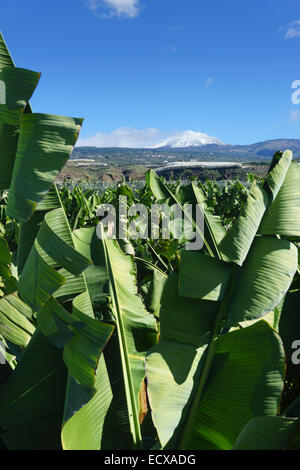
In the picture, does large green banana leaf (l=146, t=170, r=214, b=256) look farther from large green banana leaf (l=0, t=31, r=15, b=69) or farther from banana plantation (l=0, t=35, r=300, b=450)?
large green banana leaf (l=0, t=31, r=15, b=69)

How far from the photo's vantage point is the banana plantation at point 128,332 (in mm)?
1245

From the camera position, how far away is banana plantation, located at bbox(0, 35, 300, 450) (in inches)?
49.0

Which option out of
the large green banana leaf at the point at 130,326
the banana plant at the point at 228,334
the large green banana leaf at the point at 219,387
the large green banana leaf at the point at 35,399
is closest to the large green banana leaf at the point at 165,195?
the large green banana leaf at the point at 130,326

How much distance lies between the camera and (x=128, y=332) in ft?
5.43

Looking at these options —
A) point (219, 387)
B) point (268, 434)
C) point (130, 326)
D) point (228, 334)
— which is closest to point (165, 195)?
point (130, 326)

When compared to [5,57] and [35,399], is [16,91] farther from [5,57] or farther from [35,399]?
[35,399]

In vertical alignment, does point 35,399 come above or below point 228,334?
below

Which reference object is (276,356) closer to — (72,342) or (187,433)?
(187,433)

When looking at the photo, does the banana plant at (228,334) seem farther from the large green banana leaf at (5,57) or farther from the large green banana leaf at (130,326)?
the large green banana leaf at (5,57)

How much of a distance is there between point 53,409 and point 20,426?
0.14 m

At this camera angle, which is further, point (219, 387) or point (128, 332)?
point (128, 332)

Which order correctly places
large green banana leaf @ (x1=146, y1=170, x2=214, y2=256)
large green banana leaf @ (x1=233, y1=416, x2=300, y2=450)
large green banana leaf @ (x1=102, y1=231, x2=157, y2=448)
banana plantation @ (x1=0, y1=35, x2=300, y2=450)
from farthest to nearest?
1. large green banana leaf @ (x1=146, y1=170, x2=214, y2=256)
2. large green banana leaf @ (x1=102, y1=231, x2=157, y2=448)
3. banana plantation @ (x1=0, y1=35, x2=300, y2=450)
4. large green banana leaf @ (x1=233, y1=416, x2=300, y2=450)

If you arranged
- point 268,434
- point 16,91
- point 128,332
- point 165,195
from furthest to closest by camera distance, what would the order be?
1. point 165,195
2. point 128,332
3. point 16,91
4. point 268,434

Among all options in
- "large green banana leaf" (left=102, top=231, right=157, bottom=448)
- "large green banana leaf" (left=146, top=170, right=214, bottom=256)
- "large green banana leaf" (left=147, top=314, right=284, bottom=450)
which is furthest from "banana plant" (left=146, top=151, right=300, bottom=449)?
"large green banana leaf" (left=146, top=170, right=214, bottom=256)
